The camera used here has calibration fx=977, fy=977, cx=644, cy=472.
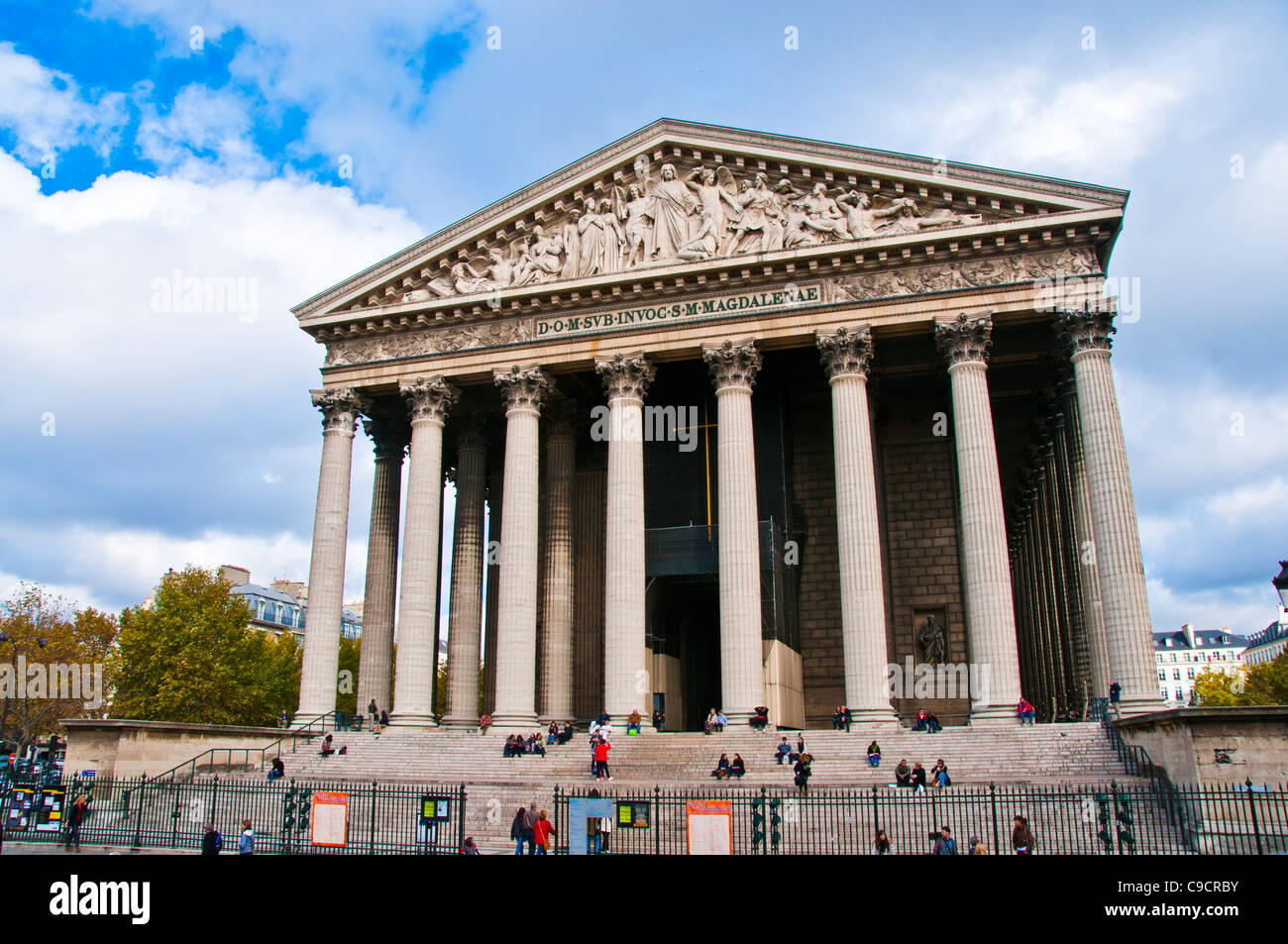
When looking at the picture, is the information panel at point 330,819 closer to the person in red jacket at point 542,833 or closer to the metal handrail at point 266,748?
the person in red jacket at point 542,833

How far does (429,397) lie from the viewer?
34.2 meters

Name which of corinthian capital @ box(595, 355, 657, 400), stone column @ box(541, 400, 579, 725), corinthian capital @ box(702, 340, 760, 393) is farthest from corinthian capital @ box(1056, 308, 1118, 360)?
stone column @ box(541, 400, 579, 725)

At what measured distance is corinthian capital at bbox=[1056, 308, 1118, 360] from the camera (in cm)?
2864

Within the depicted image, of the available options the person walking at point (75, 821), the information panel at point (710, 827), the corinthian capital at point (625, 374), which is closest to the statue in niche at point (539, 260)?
the corinthian capital at point (625, 374)

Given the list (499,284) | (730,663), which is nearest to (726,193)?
(499,284)

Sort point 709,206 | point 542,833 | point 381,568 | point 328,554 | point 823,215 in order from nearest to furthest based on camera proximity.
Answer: point 542,833 → point 823,215 → point 709,206 → point 328,554 → point 381,568

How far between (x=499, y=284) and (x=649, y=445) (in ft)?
25.9

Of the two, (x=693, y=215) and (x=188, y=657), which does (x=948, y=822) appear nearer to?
(x=693, y=215)

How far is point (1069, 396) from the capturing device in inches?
1252

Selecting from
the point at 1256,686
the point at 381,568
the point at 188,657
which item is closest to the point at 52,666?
the point at 188,657

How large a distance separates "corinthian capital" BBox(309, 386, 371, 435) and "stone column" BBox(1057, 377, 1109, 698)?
79.4ft

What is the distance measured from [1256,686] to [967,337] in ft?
158

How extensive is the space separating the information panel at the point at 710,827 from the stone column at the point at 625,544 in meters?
14.2
